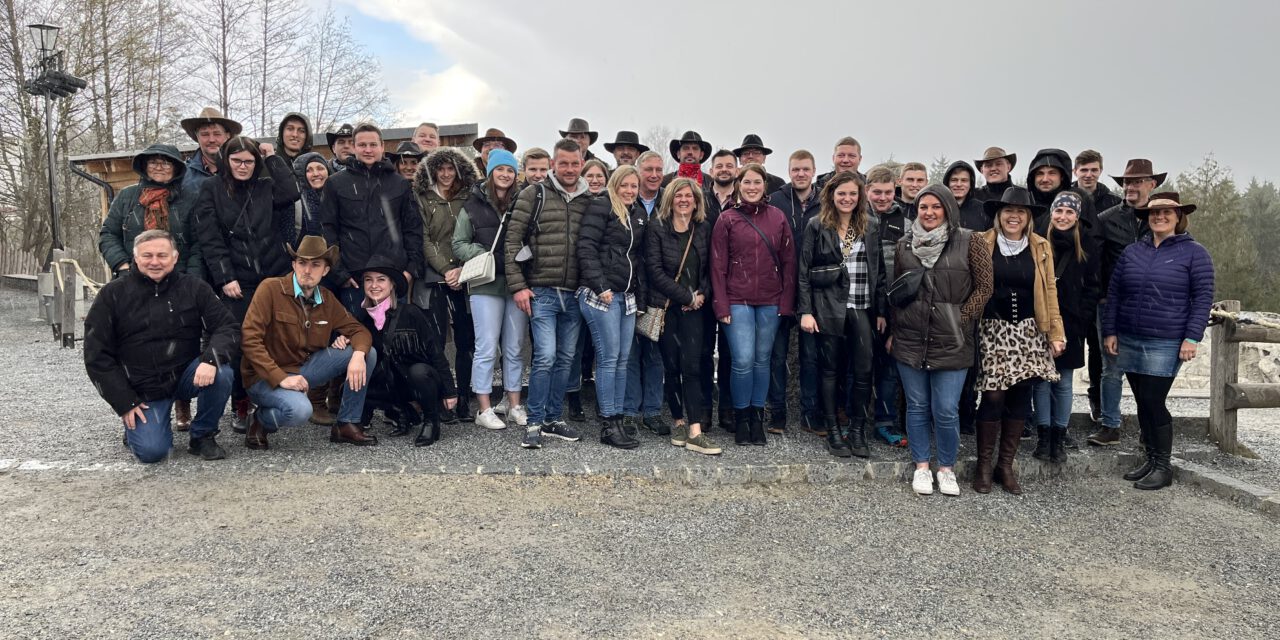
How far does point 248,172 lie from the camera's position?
5.40 m

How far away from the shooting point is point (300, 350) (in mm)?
5324

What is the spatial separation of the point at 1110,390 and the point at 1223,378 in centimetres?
100

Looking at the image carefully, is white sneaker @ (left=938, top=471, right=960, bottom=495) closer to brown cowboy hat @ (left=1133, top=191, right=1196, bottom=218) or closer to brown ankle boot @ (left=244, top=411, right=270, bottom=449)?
brown cowboy hat @ (left=1133, top=191, right=1196, bottom=218)

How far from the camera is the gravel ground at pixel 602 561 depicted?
3170 mm

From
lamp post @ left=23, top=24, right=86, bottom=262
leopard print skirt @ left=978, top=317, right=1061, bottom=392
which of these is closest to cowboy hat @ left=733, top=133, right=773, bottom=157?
leopard print skirt @ left=978, top=317, right=1061, bottom=392

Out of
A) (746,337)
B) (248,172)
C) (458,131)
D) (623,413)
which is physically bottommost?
(623,413)

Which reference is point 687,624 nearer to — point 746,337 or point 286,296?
point 746,337

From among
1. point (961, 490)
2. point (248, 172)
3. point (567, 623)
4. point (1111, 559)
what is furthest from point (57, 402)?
point (1111, 559)

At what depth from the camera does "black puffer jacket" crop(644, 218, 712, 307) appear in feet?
18.1

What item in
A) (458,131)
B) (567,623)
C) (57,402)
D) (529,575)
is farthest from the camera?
(458,131)

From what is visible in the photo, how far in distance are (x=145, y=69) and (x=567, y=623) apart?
2554 cm

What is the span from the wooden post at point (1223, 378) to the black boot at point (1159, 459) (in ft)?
4.00

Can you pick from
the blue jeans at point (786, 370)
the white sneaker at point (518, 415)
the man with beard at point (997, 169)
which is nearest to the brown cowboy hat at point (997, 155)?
the man with beard at point (997, 169)

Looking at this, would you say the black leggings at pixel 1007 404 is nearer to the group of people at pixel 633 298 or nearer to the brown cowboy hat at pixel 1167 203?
the group of people at pixel 633 298
